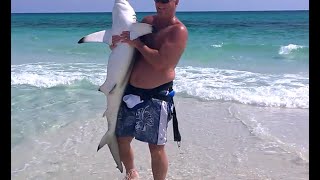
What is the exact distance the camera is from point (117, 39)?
11.5 feet

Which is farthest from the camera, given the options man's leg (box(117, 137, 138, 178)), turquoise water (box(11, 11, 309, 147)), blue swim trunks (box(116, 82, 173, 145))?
turquoise water (box(11, 11, 309, 147))

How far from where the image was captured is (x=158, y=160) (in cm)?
376

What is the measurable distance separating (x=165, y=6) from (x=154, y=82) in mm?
628

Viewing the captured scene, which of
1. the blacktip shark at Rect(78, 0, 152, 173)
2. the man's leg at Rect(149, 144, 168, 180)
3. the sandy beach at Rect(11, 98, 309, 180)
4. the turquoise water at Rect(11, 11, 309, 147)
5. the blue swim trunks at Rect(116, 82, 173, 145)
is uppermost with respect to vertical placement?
the blacktip shark at Rect(78, 0, 152, 173)

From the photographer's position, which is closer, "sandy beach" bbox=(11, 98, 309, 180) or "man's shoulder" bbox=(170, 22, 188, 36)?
"man's shoulder" bbox=(170, 22, 188, 36)

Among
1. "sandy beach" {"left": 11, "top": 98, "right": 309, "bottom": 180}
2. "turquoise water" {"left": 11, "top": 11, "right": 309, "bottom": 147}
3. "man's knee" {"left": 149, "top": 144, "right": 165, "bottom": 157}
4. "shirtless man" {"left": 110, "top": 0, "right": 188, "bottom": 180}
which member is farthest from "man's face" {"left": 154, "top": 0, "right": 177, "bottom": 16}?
"turquoise water" {"left": 11, "top": 11, "right": 309, "bottom": 147}

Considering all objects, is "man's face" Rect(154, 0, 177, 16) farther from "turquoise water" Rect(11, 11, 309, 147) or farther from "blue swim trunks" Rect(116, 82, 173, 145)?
"turquoise water" Rect(11, 11, 309, 147)

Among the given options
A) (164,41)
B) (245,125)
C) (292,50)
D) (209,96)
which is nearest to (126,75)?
(164,41)

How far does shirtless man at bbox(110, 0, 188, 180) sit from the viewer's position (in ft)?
11.2

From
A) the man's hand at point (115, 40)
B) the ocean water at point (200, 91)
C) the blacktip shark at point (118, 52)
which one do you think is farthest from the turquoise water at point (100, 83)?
the man's hand at point (115, 40)

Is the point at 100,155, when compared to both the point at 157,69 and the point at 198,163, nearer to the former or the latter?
the point at 198,163

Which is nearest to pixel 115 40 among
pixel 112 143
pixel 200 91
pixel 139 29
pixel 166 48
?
pixel 139 29

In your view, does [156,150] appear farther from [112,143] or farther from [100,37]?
[100,37]

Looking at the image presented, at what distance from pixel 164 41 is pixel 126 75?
47cm
